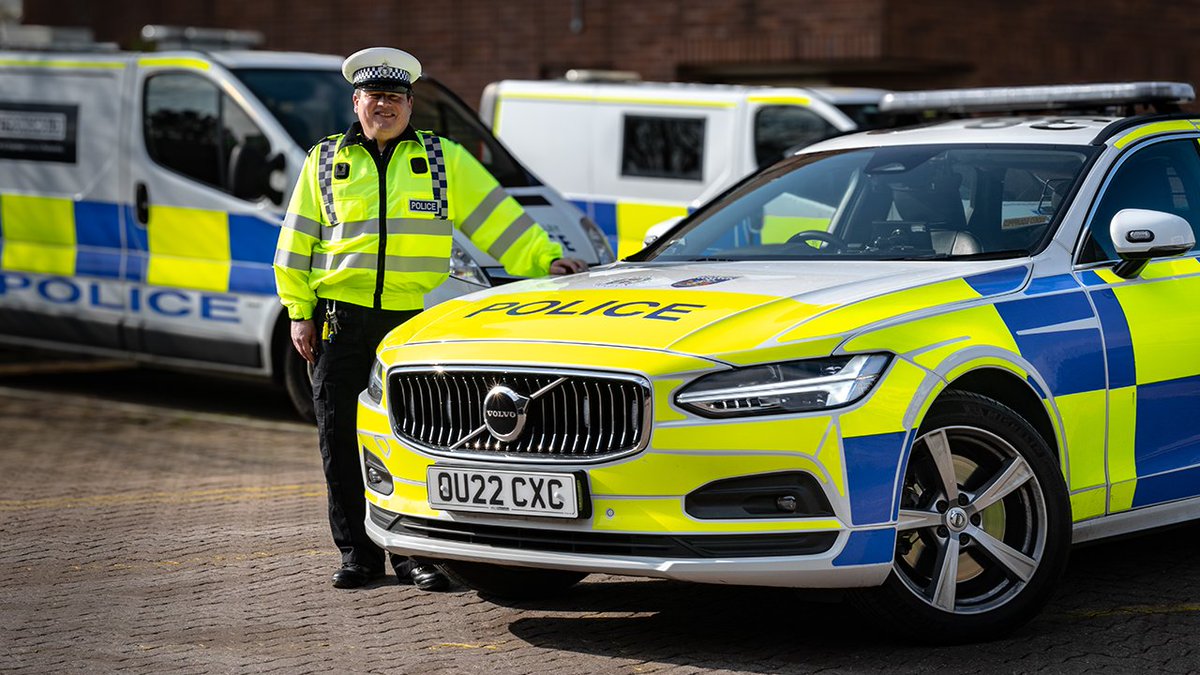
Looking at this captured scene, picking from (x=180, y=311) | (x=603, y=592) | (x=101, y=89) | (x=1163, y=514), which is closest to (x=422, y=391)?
(x=603, y=592)

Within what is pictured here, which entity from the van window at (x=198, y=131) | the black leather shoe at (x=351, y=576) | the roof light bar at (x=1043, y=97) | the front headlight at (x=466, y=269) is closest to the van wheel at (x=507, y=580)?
the black leather shoe at (x=351, y=576)

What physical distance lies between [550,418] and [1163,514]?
85.7 inches

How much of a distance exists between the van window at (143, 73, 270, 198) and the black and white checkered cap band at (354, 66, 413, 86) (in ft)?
13.3

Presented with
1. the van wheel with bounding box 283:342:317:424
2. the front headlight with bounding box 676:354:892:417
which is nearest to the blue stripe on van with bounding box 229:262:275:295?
the van wheel with bounding box 283:342:317:424

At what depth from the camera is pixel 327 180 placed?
6586 millimetres

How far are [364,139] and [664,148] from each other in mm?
6580

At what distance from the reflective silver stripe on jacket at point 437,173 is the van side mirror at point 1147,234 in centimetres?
223

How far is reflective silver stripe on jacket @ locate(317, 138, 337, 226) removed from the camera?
658 centimetres

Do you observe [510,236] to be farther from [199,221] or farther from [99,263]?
[99,263]

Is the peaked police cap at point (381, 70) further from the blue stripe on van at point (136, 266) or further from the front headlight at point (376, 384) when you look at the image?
the blue stripe on van at point (136, 266)

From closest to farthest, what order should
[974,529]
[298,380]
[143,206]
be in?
[974,529]
[298,380]
[143,206]

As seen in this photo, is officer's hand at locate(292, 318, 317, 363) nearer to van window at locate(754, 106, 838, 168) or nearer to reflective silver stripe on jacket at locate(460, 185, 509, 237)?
reflective silver stripe on jacket at locate(460, 185, 509, 237)

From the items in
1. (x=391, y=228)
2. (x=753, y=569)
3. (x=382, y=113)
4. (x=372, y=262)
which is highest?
(x=382, y=113)

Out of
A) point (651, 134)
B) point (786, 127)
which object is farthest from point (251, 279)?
point (786, 127)
